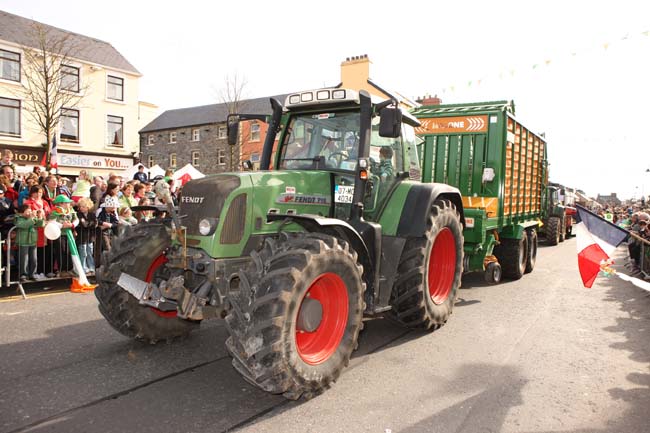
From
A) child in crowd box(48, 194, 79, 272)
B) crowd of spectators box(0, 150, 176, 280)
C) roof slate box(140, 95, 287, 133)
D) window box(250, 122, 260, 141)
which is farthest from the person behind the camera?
roof slate box(140, 95, 287, 133)

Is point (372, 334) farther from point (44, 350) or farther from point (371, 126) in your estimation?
point (44, 350)

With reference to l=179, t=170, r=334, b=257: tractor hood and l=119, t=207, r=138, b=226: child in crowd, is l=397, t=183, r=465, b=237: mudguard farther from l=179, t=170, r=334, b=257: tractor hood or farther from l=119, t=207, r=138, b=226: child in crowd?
l=119, t=207, r=138, b=226: child in crowd

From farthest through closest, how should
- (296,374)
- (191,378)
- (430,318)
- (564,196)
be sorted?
(564,196)
(430,318)
(191,378)
(296,374)

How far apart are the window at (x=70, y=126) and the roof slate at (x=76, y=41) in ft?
10.9

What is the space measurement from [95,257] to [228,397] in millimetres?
6504

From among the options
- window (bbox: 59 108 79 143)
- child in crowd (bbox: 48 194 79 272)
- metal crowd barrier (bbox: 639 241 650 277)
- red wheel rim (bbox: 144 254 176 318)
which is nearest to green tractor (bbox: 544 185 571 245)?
metal crowd barrier (bbox: 639 241 650 277)

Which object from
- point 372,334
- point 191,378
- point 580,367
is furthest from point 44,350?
point 580,367

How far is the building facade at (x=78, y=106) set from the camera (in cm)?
2512

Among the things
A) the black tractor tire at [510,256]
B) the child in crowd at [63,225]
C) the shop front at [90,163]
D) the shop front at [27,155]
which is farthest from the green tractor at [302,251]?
the shop front at [27,155]

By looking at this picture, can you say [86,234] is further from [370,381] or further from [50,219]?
[370,381]

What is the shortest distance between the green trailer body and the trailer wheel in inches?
4.5

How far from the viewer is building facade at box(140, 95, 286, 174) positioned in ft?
129

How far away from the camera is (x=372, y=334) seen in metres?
5.54

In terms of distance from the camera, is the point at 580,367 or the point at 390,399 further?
the point at 580,367
